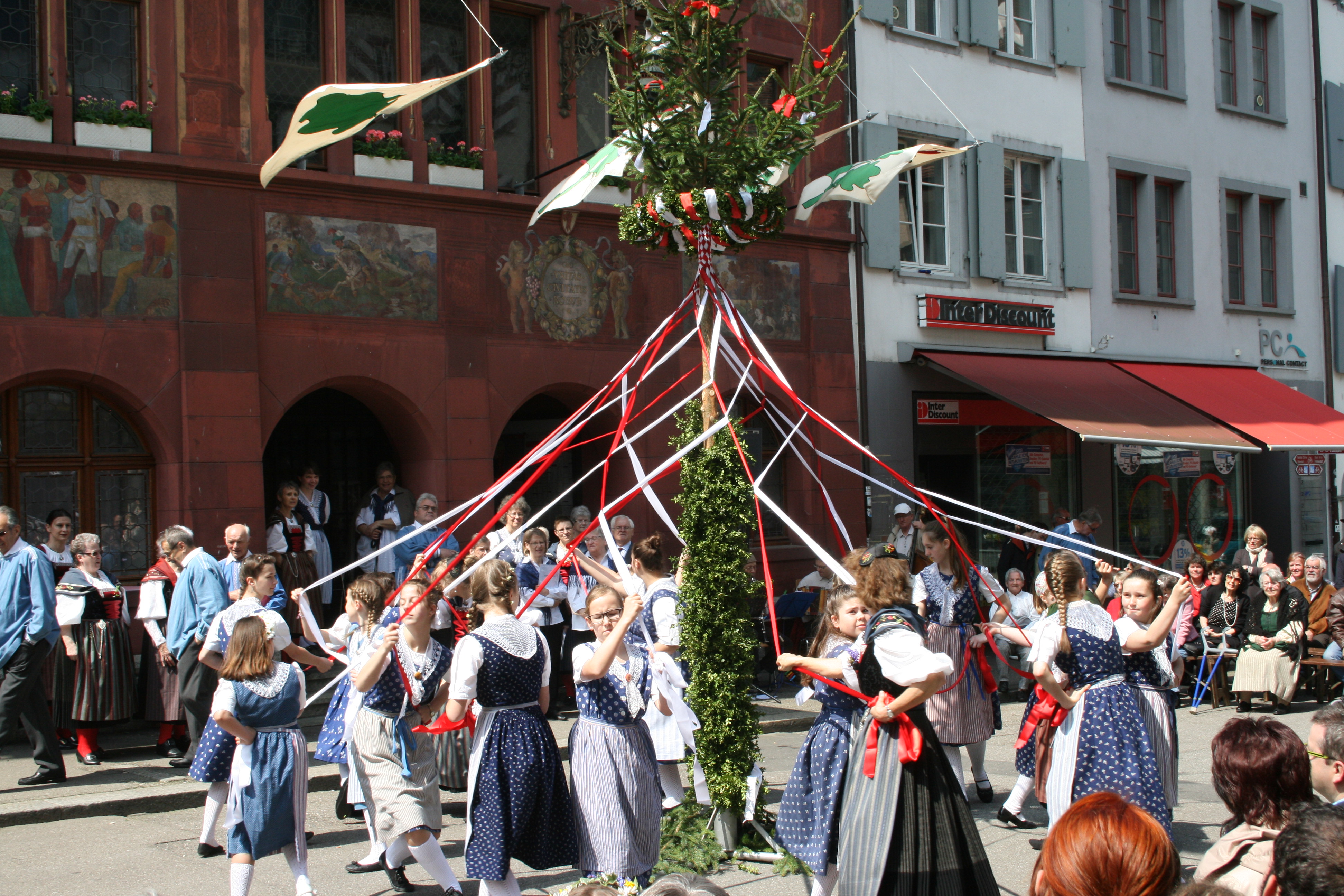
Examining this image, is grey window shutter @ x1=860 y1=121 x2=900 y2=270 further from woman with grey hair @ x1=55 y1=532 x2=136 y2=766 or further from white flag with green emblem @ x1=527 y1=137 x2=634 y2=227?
woman with grey hair @ x1=55 y1=532 x2=136 y2=766

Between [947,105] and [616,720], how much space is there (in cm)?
1312

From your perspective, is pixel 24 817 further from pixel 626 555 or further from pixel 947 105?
pixel 947 105

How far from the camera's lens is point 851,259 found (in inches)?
631

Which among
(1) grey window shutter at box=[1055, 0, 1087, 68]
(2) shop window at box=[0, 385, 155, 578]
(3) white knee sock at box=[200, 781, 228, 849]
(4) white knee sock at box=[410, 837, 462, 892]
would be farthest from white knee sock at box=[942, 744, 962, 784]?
(1) grey window shutter at box=[1055, 0, 1087, 68]

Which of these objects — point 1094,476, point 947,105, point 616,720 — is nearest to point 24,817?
point 616,720

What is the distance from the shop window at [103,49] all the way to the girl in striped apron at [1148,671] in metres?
9.06

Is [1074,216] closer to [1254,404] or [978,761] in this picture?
[1254,404]

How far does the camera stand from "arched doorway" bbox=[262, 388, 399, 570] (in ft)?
44.0

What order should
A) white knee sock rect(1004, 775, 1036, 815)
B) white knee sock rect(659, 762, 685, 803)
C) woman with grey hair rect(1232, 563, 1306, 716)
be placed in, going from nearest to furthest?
white knee sock rect(1004, 775, 1036, 815)
white knee sock rect(659, 762, 685, 803)
woman with grey hair rect(1232, 563, 1306, 716)

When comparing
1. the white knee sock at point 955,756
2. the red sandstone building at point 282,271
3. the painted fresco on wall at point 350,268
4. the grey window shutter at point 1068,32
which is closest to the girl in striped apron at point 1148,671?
the white knee sock at point 955,756

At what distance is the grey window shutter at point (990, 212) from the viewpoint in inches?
674

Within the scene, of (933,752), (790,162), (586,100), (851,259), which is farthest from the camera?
(851,259)

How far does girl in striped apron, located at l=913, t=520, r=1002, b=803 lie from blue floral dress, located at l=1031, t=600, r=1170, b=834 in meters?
1.23

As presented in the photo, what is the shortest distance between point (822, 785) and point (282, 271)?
7931mm
